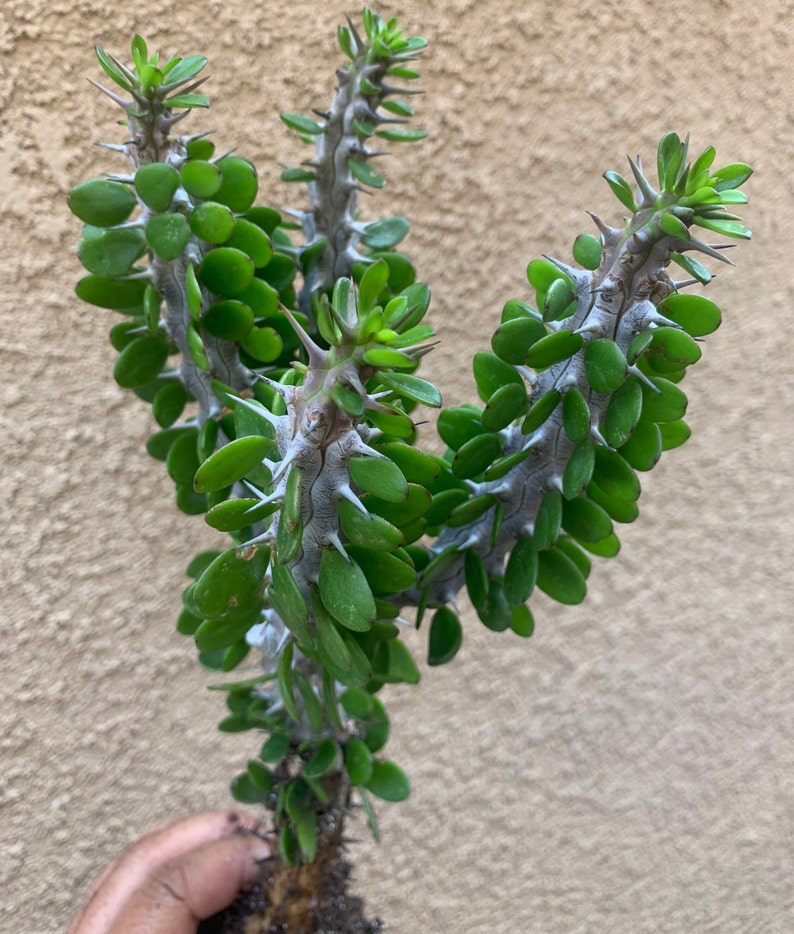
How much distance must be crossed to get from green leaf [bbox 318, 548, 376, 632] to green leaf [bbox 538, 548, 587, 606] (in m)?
0.14

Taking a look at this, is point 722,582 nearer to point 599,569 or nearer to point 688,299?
point 599,569

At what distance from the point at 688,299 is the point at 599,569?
70 cm

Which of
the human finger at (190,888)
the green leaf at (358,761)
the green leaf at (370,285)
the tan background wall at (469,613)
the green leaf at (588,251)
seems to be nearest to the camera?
the green leaf at (370,285)

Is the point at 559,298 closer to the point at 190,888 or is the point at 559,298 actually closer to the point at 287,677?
the point at 287,677

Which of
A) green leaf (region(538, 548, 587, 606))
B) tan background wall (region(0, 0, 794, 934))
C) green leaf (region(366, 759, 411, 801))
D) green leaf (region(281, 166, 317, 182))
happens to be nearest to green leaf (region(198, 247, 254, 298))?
green leaf (region(281, 166, 317, 182))

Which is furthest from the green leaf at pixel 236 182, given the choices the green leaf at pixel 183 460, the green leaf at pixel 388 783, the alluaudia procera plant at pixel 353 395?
the green leaf at pixel 388 783

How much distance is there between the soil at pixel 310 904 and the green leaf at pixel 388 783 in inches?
3.9

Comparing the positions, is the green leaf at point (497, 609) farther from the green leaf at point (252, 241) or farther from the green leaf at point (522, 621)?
the green leaf at point (252, 241)

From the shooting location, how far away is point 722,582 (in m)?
1.00

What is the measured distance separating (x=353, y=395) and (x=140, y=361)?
20 centimetres

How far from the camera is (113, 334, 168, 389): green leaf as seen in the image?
38 cm

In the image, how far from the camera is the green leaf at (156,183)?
0.31 meters

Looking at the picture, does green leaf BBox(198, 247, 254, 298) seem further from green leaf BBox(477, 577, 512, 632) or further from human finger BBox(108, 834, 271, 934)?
human finger BBox(108, 834, 271, 934)

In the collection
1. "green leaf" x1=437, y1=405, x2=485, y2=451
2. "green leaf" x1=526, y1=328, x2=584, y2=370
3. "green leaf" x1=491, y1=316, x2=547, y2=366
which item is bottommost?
"green leaf" x1=526, y1=328, x2=584, y2=370
